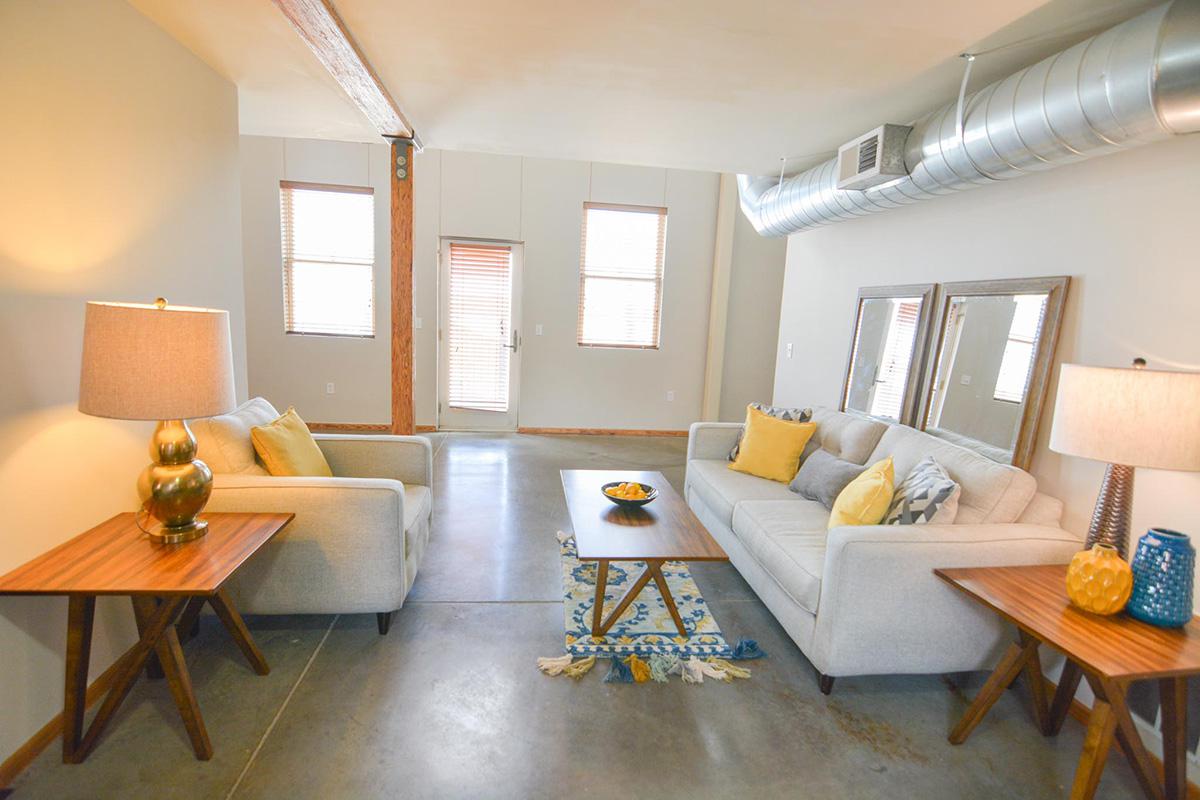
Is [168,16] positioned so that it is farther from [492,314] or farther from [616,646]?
[492,314]

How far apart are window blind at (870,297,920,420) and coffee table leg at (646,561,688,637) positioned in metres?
1.76

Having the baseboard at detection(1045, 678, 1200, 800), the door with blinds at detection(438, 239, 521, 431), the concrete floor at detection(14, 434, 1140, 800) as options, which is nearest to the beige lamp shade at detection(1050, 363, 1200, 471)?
the baseboard at detection(1045, 678, 1200, 800)

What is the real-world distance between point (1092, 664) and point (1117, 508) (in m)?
0.62

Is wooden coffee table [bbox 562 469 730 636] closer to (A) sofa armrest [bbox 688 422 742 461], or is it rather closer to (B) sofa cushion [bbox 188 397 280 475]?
(A) sofa armrest [bbox 688 422 742 461]

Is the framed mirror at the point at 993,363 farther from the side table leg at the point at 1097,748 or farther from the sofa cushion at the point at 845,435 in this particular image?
the side table leg at the point at 1097,748

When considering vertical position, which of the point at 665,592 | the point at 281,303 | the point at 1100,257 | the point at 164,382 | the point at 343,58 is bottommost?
the point at 665,592

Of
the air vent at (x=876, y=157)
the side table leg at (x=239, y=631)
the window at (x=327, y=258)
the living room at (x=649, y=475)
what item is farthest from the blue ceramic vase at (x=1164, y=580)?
the window at (x=327, y=258)

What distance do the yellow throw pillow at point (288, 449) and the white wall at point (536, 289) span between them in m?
3.23

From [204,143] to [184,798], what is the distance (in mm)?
2505

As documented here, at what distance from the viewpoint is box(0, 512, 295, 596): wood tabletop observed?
1538mm

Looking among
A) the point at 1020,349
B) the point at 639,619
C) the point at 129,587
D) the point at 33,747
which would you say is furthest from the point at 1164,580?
the point at 33,747

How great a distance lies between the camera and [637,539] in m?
2.36

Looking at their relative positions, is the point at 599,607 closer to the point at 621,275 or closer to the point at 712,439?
the point at 712,439

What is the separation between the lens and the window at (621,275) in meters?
6.02
